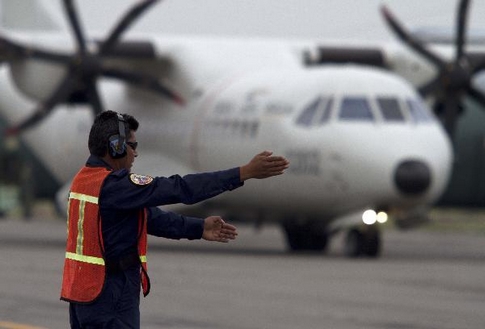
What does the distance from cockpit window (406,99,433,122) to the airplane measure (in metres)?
0.04

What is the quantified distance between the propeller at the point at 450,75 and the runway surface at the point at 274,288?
2830 millimetres

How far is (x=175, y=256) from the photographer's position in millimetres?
23656

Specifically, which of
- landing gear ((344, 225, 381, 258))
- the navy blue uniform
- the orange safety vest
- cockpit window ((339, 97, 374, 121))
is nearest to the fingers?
the navy blue uniform

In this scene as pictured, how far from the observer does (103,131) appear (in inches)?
263

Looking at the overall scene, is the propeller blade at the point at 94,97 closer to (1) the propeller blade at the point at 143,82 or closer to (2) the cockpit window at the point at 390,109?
(1) the propeller blade at the point at 143,82

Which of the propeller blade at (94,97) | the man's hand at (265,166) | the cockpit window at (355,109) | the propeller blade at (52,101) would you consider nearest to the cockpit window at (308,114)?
the cockpit window at (355,109)

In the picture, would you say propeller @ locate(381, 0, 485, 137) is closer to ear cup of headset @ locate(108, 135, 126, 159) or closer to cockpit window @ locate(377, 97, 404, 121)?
cockpit window @ locate(377, 97, 404, 121)

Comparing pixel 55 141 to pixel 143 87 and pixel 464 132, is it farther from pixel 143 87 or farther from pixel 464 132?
pixel 464 132

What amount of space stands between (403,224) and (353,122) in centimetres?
228

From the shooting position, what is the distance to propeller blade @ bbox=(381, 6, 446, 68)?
2784 centimetres

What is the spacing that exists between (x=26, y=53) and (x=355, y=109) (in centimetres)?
748

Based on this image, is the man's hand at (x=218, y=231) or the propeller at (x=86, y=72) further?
the propeller at (x=86, y=72)

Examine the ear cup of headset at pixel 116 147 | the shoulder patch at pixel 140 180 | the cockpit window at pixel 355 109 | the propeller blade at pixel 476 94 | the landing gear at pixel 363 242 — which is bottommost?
the shoulder patch at pixel 140 180

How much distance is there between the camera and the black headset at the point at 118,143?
6.66 metres
